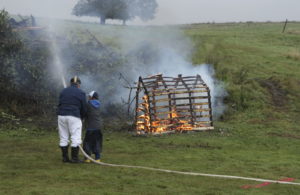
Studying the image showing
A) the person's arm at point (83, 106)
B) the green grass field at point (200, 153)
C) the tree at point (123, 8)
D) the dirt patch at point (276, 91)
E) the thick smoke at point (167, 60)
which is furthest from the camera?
the tree at point (123, 8)

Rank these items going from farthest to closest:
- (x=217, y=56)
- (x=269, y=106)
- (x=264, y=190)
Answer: (x=217, y=56) < (x=269, y=106) < (x=264, y=190)

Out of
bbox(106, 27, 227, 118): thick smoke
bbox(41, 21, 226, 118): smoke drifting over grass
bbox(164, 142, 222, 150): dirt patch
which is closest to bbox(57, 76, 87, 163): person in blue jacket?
bbox(164, 142, 222, 150): dirt patch

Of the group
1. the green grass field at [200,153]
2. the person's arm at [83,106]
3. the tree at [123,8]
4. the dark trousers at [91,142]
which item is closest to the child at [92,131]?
the dark trousers at [91,142]

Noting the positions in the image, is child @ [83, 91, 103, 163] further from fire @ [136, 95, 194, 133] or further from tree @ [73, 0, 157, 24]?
tree @ [73, 0, 157, 24]

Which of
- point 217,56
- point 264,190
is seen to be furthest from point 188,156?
point 217,56

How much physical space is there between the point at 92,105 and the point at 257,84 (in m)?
15.5

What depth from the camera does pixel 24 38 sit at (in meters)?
18.5

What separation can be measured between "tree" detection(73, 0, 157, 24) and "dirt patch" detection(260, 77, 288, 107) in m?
7.69

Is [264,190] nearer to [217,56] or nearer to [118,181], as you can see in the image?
[118,181]

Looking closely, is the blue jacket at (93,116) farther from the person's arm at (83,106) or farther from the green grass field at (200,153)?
the green grass field at (200,153)

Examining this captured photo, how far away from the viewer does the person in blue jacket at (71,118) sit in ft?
29.5

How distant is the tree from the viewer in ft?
79.0

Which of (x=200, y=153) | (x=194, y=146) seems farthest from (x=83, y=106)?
(x=194, y=146)

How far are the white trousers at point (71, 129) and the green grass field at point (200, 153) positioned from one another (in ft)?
1.70
